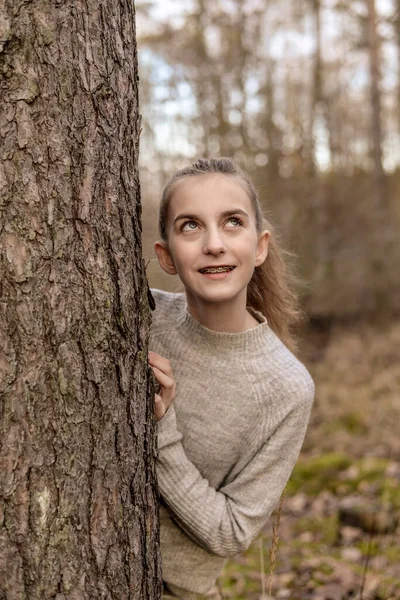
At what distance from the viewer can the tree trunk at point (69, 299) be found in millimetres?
1424

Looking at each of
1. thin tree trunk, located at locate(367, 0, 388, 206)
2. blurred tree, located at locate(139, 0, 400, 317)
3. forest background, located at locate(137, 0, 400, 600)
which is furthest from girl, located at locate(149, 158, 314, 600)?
thin tree trunk, located at locate(367, 0, 388, 206)

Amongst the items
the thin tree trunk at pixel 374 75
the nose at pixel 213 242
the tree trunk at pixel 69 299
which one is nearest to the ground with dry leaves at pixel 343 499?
the tree trunk at pixel 69 299

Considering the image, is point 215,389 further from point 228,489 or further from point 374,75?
point 374,75

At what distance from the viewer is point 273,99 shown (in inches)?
371

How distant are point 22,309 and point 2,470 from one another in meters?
0.36

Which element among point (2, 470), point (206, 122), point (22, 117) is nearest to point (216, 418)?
point (2, 470)

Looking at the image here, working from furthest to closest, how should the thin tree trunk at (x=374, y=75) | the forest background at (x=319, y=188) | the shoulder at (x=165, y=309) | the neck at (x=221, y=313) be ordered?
the thin tree trunk at (x=374, y=75)
the forest background at (x=319, y=188)
the shoulder at (x=165, y=309)
the neck at (x=221, y=313)

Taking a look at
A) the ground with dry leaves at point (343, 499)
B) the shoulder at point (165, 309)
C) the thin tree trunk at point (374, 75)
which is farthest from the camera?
the thin tree trunk at point (374, 75)

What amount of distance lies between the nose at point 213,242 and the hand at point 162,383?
1.18 feet

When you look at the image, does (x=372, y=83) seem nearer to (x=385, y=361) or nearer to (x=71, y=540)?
(x=385, y=361)

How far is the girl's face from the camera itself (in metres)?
1.93

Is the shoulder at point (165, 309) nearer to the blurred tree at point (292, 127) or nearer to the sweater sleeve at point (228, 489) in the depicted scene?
the sweater sleeve at point (228, 489)

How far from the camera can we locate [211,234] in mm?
1917

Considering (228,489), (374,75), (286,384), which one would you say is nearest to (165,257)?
(286,384)
